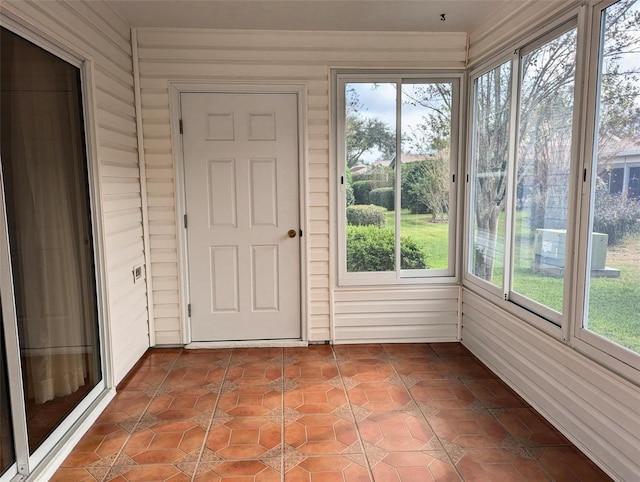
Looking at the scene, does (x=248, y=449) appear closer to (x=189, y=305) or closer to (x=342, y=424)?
(x=342, y=424)

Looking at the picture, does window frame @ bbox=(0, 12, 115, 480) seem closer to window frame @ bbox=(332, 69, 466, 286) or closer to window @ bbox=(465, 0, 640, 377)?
window frame @ bbox=(332, 69, 466, 286)

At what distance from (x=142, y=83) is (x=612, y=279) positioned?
3.51m

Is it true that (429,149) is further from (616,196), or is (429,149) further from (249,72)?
→ (616,196)

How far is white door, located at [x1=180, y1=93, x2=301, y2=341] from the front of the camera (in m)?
3.64

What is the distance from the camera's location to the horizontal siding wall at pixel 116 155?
2607 millimetres

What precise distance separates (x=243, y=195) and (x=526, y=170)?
2182 millimetres

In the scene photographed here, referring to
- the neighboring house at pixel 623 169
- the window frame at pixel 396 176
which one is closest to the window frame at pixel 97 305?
the window frame at pixel 396 176

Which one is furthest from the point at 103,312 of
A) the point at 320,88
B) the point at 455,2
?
the point at 455,2

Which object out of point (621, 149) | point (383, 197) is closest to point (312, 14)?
point (383, 197)

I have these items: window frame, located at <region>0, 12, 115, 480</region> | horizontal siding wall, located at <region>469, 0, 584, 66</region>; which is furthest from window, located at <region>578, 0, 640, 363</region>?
window frame, located at <region>0, 12, 115, 480</region>

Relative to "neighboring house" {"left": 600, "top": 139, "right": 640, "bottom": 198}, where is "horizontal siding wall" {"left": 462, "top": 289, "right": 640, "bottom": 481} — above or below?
below

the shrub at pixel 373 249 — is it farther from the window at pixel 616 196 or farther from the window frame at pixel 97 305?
the window frame at pixel 97 305

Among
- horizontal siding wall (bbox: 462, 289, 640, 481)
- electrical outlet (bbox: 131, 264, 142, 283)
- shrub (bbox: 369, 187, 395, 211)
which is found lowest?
horizontal siding wall (bbox: 462, 289, 640, 481)

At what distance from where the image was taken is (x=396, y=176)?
12.4 ft
